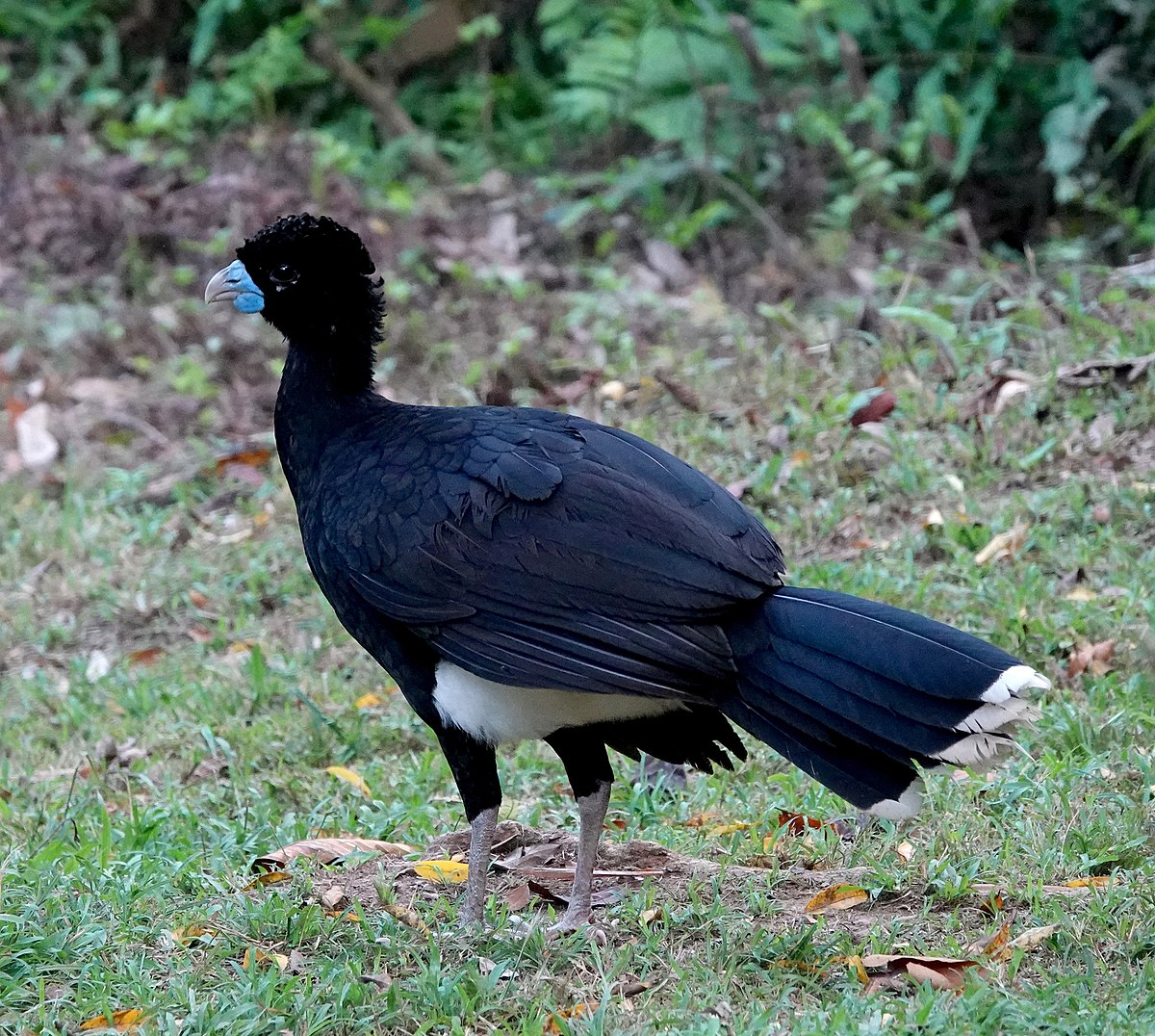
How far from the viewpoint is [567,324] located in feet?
27.1

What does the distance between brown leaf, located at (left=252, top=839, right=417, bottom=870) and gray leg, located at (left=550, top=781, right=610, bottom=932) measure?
0.62 m

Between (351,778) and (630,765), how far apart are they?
0.90m

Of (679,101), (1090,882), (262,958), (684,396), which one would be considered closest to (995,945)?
(1090,882)

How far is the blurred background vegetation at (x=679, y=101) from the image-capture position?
8.38m

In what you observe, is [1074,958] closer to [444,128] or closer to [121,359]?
[121,359]

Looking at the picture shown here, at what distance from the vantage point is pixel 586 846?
13.0ft

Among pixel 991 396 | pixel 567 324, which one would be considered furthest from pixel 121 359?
pixel 991 396

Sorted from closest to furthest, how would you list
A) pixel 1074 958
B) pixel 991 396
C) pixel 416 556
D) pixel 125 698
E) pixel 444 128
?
pixel 1074 958 < pixel 416 556 < pixel 125 698 < pixel 991 396 < pixel 444 128

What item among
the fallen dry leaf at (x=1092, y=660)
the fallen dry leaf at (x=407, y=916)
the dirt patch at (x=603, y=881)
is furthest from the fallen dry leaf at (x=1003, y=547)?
the fallen dry leaf at (x=407, y=916)

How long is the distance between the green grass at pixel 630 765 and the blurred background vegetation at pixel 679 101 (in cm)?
93

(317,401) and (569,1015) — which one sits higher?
(317,401)

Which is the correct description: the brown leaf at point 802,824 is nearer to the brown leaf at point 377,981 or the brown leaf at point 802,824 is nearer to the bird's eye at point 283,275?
the brown leaf at point 377,981

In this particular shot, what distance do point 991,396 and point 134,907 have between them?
4.16 m

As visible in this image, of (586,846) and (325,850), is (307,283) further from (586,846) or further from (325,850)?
(586,846)
